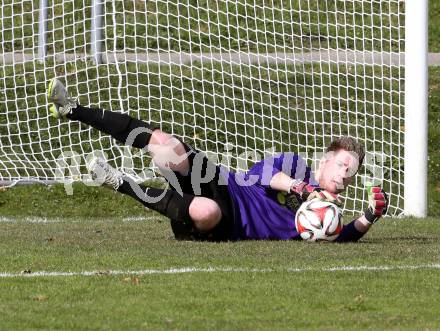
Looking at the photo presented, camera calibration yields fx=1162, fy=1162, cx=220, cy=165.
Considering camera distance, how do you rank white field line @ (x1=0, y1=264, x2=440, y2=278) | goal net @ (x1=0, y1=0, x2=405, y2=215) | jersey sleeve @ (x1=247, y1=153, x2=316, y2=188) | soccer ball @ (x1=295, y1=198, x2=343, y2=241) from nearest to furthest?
white field line @ (x1=0, y1=264, x2=440, y2=278)
soccer ball @ (x1=295, y1=198, x2=343, y2=241)
jersey sleeve @ (x1=247, y1=153, x2=316, y2=188)
goal net @ (x1=0, y1=0, x2=405, y2=215)

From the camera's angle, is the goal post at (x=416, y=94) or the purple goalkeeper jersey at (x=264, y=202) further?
the goal post at (x=416, y=94)

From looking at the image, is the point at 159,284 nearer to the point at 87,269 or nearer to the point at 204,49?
the point at 87,269

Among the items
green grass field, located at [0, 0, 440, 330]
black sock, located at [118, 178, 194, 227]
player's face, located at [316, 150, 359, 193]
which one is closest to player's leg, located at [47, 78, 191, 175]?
black sock, located at [118, 178, 194, 227]

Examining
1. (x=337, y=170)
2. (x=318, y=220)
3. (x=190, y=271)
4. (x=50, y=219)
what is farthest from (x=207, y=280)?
(x=50, y=219)

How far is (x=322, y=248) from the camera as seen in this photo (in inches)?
338

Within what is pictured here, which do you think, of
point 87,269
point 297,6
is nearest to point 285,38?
point 297,6

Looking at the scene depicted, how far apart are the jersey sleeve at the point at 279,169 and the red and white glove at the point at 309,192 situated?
225 millimetres

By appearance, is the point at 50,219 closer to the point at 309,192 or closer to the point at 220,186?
the point at 220,186

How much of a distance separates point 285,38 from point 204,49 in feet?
3.43

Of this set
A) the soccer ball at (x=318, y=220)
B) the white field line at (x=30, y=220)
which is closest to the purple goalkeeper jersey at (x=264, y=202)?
the soccer ball at (x=318, y=220)

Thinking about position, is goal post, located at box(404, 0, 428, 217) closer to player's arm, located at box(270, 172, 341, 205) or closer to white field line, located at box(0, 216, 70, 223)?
player's arm, located at box(270, 172, 341, 205)

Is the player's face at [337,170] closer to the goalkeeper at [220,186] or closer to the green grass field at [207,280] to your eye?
the goalkeeper at [220,186]

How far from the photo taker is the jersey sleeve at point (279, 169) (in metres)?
8.84

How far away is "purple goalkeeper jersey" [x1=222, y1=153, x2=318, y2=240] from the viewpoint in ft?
29.1
